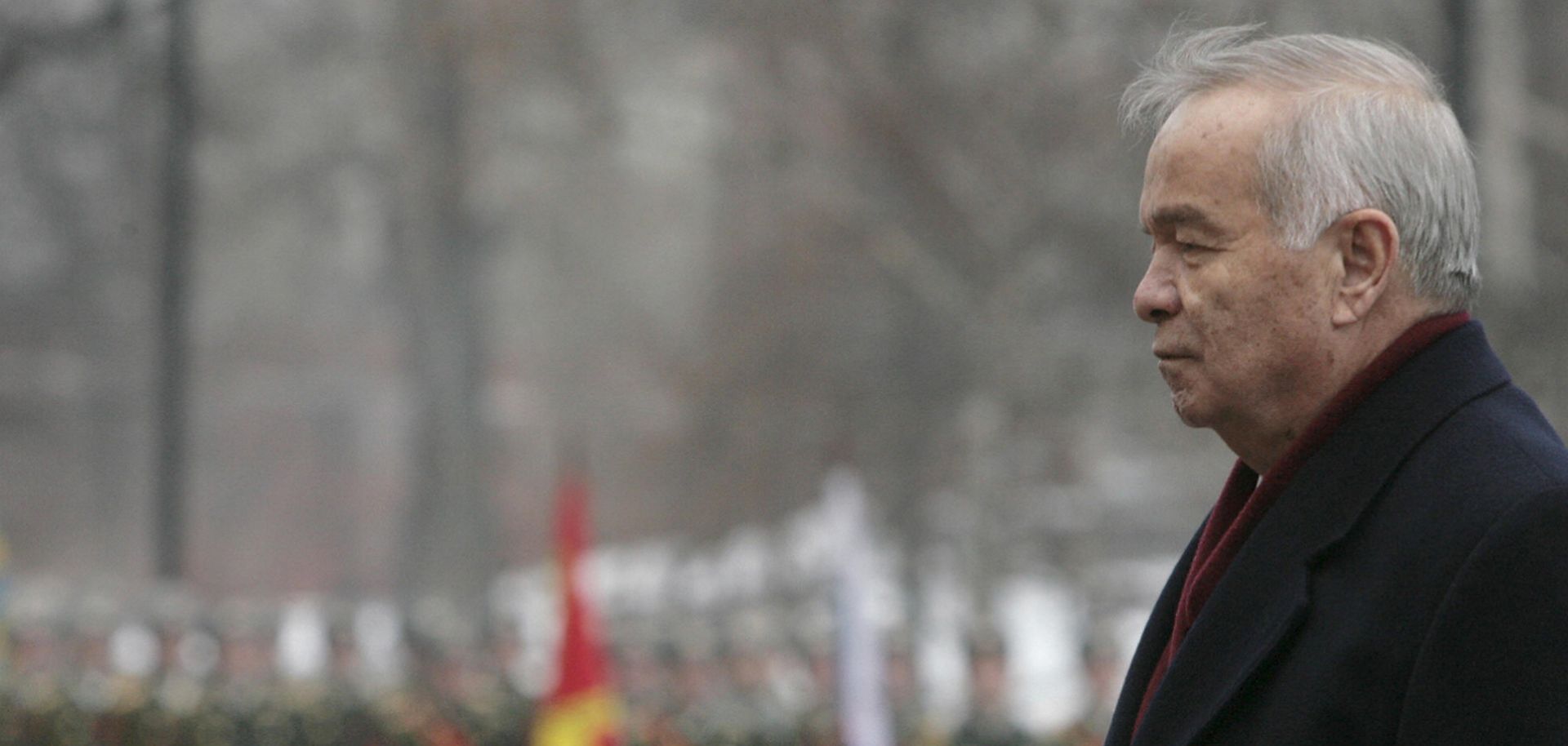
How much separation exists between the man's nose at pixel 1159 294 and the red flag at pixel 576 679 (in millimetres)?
5503

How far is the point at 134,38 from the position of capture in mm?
12547

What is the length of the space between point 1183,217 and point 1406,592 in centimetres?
34

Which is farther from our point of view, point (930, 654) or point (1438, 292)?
point (930, 654)

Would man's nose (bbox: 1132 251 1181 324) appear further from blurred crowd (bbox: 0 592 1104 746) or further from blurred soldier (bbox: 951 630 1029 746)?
blurred crowd (bbox: 0 592 1104 746)

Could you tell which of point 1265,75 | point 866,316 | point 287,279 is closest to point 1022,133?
point 866,316

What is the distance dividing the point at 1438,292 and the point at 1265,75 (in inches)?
8.4

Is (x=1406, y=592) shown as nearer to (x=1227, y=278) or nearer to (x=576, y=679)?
(x=1227, y=278)

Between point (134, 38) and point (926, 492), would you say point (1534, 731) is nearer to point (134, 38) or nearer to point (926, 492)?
point (134, 38)

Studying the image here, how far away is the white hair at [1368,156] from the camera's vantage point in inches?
69.1

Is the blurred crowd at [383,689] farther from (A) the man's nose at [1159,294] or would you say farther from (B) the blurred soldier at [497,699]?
(A) the man's nose at [1159,294]

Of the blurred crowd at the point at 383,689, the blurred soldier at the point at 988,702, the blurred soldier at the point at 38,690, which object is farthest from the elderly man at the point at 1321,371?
the blurred soldier at the point at 38,690

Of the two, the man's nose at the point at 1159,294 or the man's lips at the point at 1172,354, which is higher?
the man's nose at the point at 1159,294

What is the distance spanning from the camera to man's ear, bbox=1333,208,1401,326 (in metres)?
1.75

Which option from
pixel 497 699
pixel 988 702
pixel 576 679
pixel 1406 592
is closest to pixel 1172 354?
pixel 1406 592
